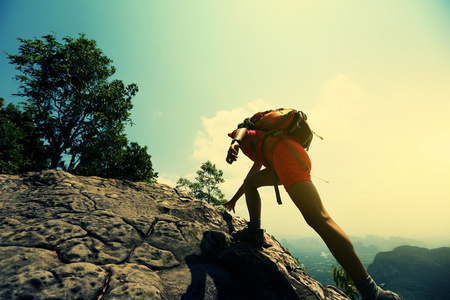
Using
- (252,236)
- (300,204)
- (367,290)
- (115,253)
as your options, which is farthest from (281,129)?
(115,253)

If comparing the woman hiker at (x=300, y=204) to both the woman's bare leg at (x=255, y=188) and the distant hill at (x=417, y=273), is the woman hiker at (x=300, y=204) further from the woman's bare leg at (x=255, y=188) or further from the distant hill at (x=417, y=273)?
the distant hill at (x=417, y=273)

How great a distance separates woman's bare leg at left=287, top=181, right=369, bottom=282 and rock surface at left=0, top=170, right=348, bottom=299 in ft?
2.34

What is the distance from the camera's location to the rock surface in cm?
A: 149

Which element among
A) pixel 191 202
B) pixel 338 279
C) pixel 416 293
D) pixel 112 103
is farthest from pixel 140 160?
pixel 416 293

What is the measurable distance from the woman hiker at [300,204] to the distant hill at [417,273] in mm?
125130

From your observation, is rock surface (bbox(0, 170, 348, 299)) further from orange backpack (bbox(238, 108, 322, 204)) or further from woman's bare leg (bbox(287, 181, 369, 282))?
orange backpack (bbox(238, 108, 322, 204))

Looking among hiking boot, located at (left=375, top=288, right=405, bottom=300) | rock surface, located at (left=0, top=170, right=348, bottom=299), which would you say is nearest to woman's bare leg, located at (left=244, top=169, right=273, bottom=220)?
rock surface, located at (left=0, top=170, right=348, bottom=299)

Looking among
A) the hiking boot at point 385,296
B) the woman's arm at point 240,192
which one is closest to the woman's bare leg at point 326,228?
the hiking boot at point 385,296

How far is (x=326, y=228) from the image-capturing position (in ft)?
6.48

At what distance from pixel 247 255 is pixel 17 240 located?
233 centimetres

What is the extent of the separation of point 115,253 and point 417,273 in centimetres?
16334

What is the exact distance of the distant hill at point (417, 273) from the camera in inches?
3563

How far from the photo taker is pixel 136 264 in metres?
1.93

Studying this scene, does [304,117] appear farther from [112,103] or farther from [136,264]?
[112,103]
